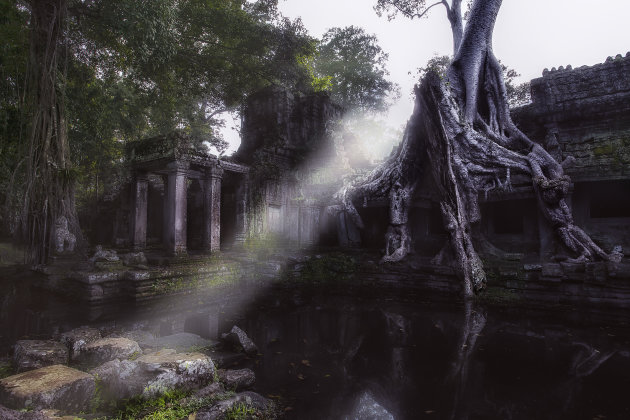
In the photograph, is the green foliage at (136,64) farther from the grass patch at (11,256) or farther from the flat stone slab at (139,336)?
the flat stone slab at (139,336)

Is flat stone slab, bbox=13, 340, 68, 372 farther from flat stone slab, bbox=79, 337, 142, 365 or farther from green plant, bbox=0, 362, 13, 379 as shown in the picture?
flat stone slab, bbox=79, 337, 142, 365

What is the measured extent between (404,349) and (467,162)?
5565 millimetres

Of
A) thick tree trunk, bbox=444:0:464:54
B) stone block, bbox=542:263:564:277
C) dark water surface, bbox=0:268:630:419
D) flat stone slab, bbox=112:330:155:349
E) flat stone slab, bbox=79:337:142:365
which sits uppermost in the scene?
thick tree trunk, bbox=444:0:464:54

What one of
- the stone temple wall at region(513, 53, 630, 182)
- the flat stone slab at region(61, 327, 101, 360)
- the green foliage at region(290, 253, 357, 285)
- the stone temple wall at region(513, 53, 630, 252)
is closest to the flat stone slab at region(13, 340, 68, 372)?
the flat stone slab at region(61, 327, 101, 360)

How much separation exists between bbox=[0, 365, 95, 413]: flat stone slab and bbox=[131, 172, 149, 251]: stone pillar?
818cm

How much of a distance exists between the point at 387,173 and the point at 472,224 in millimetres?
2680

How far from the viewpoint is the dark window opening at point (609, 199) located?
28.1 ft

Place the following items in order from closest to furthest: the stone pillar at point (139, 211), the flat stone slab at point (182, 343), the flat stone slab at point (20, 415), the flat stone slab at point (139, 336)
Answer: the flat stone slab at point (20, 415), the flat stone slab at point (182, 343), the flat stone slab at point (139, 336), the stone pillar at point (139, 211)

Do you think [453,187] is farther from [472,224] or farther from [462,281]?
[462,281]

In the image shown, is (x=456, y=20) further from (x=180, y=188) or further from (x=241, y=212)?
(x=180, y=188)

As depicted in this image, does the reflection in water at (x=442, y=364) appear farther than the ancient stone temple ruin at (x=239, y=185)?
No

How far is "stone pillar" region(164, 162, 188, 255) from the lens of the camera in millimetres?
8727

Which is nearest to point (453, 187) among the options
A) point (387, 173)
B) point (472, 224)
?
point (472, 224)

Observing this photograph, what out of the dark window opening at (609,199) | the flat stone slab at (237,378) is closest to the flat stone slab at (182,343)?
the flat stone slab at (237,378)
